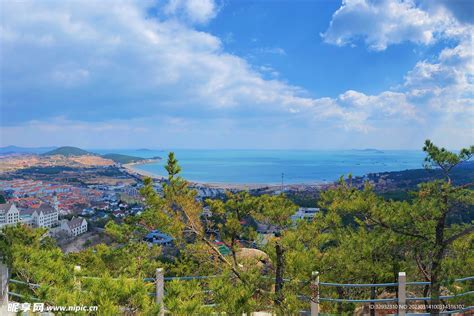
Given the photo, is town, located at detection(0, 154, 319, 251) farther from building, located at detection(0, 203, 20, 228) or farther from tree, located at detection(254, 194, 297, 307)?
tree, located at detection(254, 194, 297, 307)

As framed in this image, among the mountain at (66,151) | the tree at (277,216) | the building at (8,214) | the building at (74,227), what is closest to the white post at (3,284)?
the tree at (277,216)

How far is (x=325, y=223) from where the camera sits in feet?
10.6

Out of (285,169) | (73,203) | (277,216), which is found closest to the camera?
(277,216)

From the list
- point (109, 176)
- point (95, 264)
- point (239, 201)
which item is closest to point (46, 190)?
point (109, 176)

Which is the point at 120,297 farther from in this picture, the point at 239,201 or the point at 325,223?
the point at 325,223

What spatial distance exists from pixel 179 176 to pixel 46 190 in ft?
78.6

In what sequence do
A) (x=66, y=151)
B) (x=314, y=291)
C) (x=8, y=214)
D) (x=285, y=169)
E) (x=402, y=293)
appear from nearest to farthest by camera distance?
1. (x=314, y=291)
2. (x=402, y=293)
3. (x=8, y=214)
4. (x=66, y=151)
5. (x=285, y=169)

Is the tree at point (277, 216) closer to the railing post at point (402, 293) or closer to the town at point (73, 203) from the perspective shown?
the town at point (73, 203)

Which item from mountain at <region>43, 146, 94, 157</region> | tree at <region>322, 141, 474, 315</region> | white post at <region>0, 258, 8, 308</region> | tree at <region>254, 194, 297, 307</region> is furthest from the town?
mountain at <region>43, 146, 94, 157</region>

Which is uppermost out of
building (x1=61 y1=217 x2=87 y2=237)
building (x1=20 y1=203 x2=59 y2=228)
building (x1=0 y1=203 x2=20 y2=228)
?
building (x1=0 y1=203 x2=20 y2=228)

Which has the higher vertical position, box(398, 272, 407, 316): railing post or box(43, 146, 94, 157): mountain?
box(43, 146, 94, 157): mountain

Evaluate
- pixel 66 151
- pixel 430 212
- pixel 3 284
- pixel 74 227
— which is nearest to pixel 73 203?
pixel 74 227

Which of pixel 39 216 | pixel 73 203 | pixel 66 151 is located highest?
pixel 66 151

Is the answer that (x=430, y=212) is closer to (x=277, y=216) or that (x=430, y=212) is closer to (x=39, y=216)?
(x=277, y=216)
